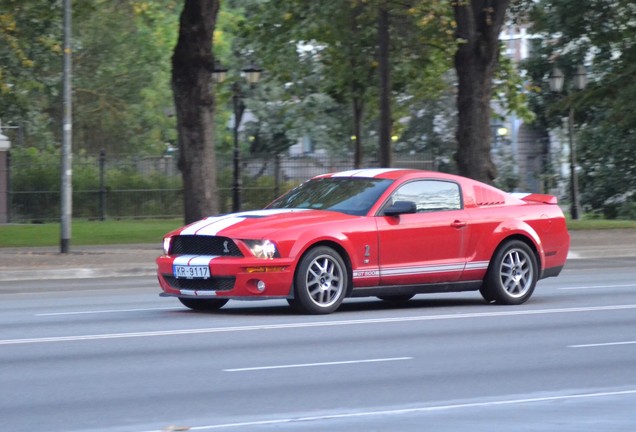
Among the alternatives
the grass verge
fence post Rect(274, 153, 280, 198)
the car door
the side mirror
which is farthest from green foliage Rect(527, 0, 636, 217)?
the side mirror

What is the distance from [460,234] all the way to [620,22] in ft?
73.7

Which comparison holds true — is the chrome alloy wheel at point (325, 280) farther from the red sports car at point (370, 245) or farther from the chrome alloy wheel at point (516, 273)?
the chrome alloy wheel at point (516, 273)

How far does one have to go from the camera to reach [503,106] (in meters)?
39.8

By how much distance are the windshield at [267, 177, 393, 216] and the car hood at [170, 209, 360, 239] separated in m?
0.24

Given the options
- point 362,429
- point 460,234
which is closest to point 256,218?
point 460,234

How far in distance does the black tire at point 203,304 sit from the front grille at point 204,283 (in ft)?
2.15

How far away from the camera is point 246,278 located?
13.0m

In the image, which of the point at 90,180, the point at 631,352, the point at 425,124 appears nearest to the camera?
the point at 631,352

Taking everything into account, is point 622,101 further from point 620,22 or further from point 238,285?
point 238,285

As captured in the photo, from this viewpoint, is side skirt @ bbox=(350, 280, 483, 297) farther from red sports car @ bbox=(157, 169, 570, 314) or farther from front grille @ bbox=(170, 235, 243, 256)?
front grille @ bbox=(170, 235, 243, 256)

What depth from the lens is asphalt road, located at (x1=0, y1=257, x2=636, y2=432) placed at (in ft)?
26.4

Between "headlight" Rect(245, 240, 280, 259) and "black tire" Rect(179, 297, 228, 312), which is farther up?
"headlight" Rect(245, 240, 280, 259)

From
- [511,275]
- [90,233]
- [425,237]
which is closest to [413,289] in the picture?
[425,237]

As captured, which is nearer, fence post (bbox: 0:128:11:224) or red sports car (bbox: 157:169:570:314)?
red sports car (bbox: 157:169:570:314)
